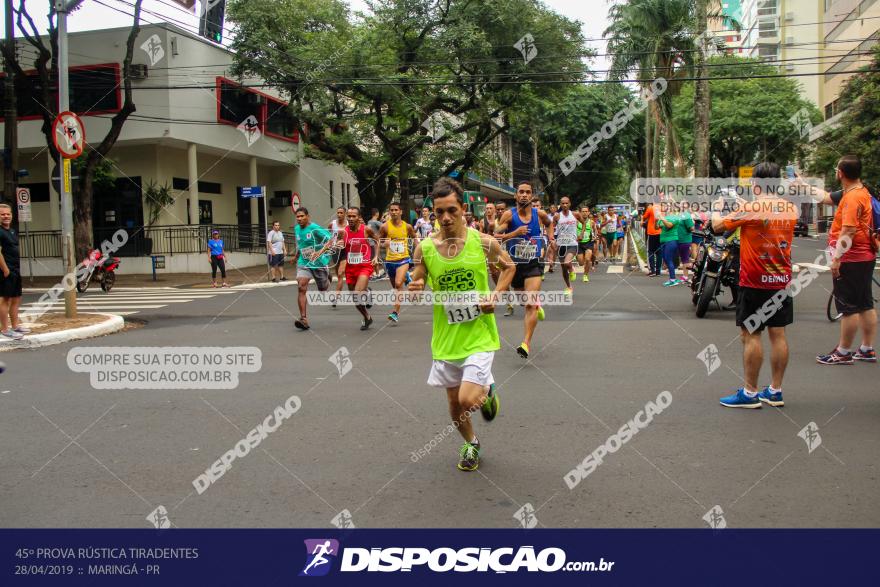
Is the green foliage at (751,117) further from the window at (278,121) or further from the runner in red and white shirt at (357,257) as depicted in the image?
the runner in red and white shirt at (357,257)

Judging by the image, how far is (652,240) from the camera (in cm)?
1944

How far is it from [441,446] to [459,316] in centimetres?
108

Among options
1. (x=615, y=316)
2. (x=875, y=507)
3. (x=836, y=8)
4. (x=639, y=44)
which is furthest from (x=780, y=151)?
(x=875, y=507)

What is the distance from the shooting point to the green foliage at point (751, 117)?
163 ft

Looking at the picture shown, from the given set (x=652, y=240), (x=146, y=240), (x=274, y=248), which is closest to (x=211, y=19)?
(x=274, y=248)

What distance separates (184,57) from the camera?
2734 centimetres

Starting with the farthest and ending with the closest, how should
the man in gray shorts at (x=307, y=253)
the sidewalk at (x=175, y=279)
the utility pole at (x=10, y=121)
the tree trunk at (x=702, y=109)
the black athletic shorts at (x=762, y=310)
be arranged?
the sidewalk at (x=175, y=279) → the tree trunk at (x=702, y=109) → the utility pole at (x=10, y=121) → the man in gray shorts at (x=307, y=253) → the black athletic shorts at (x=762, y=310)

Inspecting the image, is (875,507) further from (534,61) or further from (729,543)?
(534,61)

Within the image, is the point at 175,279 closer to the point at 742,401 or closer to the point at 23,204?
the point at 23,204

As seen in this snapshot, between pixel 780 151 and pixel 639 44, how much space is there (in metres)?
24.6

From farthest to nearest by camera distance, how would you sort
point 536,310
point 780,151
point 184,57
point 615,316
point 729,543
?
point 780,151
point 184,57
point 615,316
point 536,310
point 729,543

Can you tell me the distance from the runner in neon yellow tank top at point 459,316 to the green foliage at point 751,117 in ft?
155

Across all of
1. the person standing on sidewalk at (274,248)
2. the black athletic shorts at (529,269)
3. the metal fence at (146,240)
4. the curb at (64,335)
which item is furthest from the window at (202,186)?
the black athletic shorts at (529,269)

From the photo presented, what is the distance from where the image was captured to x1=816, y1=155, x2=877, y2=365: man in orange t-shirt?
7.34 metres
